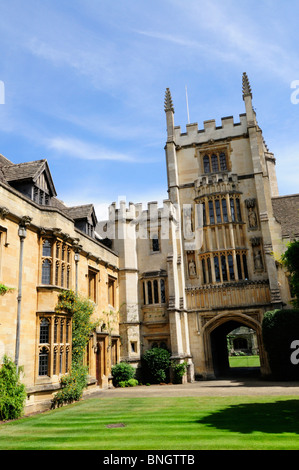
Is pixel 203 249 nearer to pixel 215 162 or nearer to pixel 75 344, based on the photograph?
pixel 215 162

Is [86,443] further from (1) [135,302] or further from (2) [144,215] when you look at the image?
(2) [144,215]

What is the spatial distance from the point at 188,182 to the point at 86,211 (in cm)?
959

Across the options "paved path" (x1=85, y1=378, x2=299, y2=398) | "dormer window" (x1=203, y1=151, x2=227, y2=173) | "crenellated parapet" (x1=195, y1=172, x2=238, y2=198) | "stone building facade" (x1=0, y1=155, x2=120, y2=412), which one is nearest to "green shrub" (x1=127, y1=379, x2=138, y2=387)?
"paved path" (x1=85, y1=378, x2=299, y2=398)

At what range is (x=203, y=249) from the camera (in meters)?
25.7

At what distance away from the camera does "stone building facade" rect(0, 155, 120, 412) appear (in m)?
12.5

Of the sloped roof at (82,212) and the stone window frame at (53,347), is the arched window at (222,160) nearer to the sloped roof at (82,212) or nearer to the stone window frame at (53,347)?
the sloped roof at (82,212)

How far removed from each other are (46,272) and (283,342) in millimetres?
14103

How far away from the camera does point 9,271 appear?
Result: 12.5 m

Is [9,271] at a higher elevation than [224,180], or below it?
below

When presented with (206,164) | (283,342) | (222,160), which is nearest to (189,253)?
(206,164)

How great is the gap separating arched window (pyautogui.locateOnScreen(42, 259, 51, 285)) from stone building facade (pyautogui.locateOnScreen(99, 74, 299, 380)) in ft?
32.3

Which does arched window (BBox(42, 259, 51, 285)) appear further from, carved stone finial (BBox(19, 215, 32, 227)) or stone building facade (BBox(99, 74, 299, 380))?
stone building facade (BBox(99, 74, 299, 380))

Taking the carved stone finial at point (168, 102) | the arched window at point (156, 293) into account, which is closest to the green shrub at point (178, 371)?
the arched window at point (156, 293)
